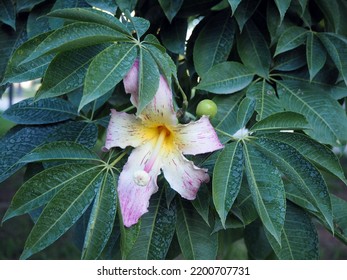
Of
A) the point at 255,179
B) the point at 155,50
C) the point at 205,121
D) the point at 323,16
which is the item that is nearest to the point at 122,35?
the point at 155,50

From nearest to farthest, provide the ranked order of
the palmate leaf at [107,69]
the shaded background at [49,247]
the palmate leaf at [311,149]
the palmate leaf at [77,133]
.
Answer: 1. the palmate leaf at [107,69]
2. the palmate leaf at [311,149]
3. the palmate leaf at [77,133]
4. the shaded background at [49,247]

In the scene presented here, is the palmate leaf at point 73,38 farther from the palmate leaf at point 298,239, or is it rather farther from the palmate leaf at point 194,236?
the palmate leaf at point 298,239

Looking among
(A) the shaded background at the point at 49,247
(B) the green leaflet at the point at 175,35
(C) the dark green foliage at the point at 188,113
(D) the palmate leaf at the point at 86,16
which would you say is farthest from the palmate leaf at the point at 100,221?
(A) the shaded background at the point at 49,247

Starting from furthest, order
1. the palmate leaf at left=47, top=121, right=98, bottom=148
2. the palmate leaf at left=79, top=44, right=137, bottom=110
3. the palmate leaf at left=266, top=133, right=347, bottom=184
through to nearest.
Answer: the palmate leaf at left=47, top=121, right=98, bottom=148
the palmate leaf at left=266, top=133, right=347, bottom=184
the palmate leaf at left=79, top=44, right=137, bottom=110

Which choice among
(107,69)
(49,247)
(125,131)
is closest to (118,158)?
(125,131)

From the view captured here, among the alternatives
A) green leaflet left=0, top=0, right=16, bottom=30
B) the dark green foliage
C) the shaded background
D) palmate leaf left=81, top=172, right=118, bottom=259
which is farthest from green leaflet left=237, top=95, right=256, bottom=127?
the shaded background

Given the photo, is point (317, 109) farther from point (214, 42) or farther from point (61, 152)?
point (61, 152)

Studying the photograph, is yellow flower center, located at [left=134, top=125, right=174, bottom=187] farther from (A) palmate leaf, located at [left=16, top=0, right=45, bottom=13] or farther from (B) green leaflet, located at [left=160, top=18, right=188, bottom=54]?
(A) palmate leaf, located at [left=16, top=0, right=45, bottom=13]
